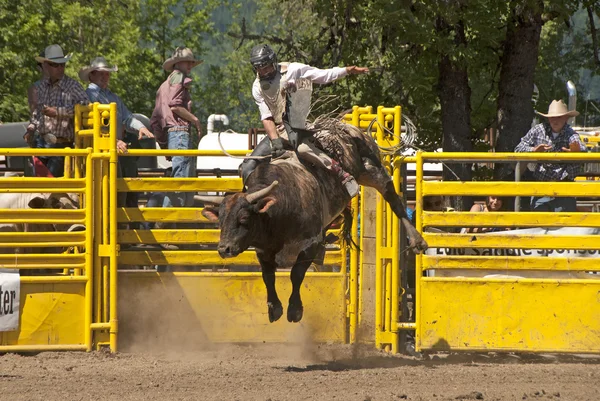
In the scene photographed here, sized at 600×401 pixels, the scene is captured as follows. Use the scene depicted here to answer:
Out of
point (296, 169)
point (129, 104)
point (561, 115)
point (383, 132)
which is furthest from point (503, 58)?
point (129, 104)

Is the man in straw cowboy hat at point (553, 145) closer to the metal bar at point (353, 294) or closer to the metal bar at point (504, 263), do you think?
the metal bar at point (504, 263)

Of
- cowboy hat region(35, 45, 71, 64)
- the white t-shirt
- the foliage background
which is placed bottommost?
the white t-shirt

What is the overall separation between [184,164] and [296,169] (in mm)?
2043

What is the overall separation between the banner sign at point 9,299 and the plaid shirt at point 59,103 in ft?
5.43

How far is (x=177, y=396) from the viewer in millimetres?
7191

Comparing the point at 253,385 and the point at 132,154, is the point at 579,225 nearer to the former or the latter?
the point at 253,385

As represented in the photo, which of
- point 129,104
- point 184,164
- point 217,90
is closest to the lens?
point 184,164

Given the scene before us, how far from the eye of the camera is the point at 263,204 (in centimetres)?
802

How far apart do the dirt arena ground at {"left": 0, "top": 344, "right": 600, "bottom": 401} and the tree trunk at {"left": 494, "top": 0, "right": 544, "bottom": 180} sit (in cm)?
569

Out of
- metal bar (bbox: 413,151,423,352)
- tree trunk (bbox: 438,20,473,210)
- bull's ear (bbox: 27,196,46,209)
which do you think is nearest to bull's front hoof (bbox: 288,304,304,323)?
metal bar (bbox: 413,151,423,352)

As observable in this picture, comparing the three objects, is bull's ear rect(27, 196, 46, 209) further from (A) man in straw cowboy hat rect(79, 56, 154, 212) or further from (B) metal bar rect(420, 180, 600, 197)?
(B) metal bar rect(420, 180, 600, 197)

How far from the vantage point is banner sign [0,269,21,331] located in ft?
30.1

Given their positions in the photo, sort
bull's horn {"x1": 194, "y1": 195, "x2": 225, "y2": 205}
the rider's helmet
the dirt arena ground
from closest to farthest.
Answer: the dirt arena ground < the rider's helmet < bull's horn {"x1": 194, "y1": 195, "x2": 225, "y2": 205}

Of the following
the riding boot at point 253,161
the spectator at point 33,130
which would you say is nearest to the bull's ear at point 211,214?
the riding boot at point 253,161
